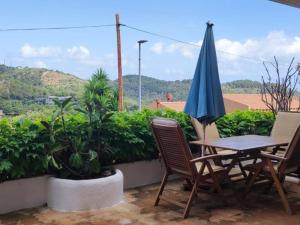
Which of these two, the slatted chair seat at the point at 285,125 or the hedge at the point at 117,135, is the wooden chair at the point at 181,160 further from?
the slatted chair seat at the point at 285,125

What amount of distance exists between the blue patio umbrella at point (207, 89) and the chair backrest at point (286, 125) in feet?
4.39

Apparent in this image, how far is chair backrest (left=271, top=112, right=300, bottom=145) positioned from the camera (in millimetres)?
5504

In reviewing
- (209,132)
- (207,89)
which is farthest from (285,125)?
(207,89)

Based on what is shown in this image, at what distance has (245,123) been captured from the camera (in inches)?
249

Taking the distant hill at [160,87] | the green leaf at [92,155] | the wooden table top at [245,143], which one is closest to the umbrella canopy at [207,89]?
the wooden table top at [245,143]

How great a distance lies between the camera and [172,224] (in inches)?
151

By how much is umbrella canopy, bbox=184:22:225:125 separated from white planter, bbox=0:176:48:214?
201cm

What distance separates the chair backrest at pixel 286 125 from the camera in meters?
5.50

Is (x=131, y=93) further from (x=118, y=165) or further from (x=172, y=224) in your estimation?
(x=172, y=224)

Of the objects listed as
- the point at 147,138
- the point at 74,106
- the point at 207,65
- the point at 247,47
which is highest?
the point at 247,47

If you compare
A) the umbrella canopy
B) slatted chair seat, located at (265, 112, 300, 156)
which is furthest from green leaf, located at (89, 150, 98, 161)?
slatted chair seat, located at (265, 112, 300, 156)

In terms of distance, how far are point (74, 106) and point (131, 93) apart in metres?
8.89

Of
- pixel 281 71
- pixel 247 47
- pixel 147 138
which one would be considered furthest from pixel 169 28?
pixel 147 138

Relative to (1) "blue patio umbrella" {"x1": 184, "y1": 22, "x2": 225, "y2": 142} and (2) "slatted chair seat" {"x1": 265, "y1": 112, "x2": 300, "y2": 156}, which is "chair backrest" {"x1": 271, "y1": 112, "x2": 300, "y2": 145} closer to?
(2) "slatted chair seat" {"x1": 265, "y1": 112, "x2": 300, "y2": 156}
